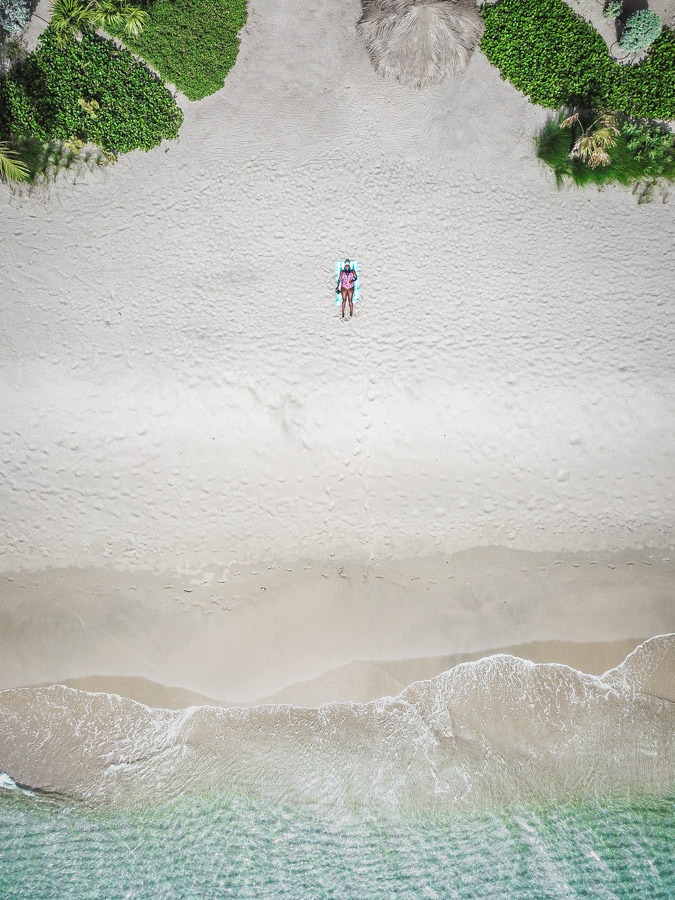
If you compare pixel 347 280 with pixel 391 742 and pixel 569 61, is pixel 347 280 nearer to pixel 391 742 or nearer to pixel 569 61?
pixel 569 61

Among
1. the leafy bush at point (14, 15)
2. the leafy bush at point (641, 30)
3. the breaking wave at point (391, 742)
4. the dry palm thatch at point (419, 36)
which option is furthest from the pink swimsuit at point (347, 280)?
the breaking wave at point (391, 742)

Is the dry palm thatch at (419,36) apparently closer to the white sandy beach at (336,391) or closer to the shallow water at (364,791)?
the white sandy beach at (336,391)

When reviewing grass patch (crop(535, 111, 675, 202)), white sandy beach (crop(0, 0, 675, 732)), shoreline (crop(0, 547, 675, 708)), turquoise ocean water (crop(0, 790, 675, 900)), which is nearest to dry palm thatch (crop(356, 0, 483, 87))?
white sandy beach (crop(0, 0, 675, 732))

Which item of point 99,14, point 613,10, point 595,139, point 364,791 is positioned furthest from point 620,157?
point 364,791

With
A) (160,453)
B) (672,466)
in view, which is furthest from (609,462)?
(160,453)

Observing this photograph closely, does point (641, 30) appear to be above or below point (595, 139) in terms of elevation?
above

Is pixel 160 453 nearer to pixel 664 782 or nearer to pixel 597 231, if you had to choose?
pixel 597 231
